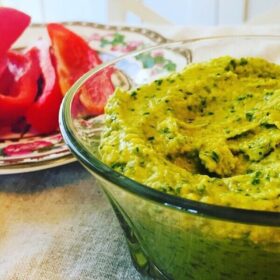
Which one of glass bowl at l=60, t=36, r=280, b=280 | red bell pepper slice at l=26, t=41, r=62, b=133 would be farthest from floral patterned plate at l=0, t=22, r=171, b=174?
glass bowl at l=60, t=36, r=280, b=280

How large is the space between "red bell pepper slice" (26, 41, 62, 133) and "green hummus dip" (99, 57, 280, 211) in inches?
13.4

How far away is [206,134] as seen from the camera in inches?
30.1

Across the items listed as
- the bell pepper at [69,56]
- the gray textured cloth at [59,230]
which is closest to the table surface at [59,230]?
the gray textured cloth at [59,230]

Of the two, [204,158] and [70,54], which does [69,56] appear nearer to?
[70,54]

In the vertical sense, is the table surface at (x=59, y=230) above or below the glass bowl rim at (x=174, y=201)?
below

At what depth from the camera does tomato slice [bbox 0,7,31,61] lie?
48.1 inches

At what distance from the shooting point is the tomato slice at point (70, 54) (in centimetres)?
123

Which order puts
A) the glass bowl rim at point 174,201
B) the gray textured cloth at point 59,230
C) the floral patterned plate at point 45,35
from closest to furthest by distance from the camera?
the glass bowl rim at point 174,201 → the gray textured cloth at point 59,230 → the floral patterned plate at point 45,35

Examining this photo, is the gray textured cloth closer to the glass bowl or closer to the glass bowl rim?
the glass bowl

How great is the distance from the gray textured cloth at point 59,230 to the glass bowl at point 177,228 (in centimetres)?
7

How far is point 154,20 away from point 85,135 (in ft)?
4.34

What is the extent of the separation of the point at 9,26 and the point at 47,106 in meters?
0.22

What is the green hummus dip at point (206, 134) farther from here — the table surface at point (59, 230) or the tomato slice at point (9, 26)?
the tomato slice at point (9, 26)

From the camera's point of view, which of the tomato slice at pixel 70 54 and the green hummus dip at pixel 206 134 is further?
the tomato slice at pixel 70 54
